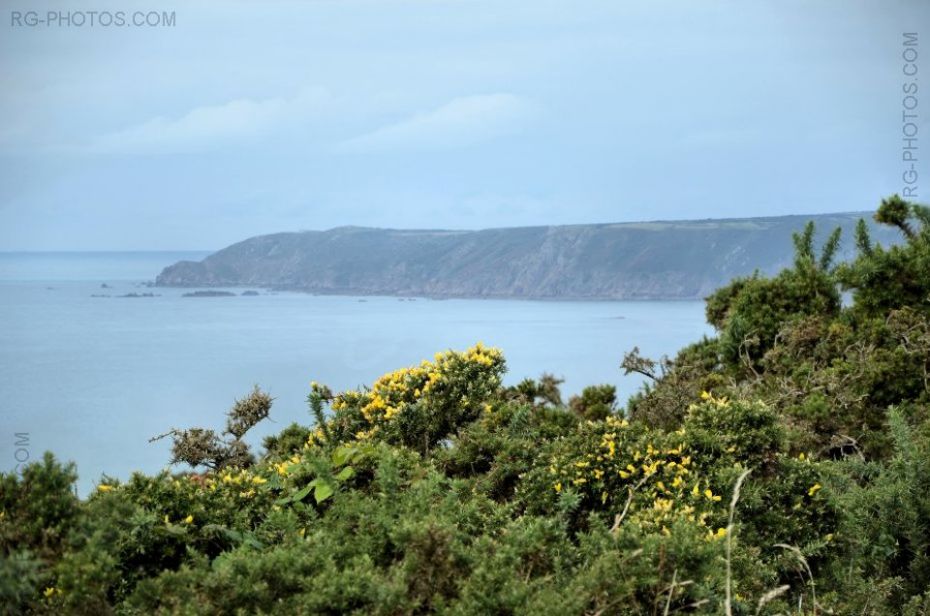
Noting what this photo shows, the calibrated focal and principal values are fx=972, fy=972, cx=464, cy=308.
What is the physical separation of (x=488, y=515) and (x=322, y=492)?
88cm

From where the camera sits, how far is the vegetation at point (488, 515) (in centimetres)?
378

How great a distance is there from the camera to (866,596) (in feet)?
15.1

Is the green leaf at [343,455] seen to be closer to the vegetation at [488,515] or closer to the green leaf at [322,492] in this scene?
the vegetation at [488,515]

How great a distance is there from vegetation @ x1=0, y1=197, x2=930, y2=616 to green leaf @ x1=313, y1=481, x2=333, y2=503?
12mm

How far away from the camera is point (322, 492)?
4980 millimetres

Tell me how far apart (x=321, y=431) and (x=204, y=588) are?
9.42 feet

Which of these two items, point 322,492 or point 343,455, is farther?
point 343,455

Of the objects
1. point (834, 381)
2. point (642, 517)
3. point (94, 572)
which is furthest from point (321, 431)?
point (834, 381)

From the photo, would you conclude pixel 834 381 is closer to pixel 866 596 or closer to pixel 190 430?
pixel 866 596

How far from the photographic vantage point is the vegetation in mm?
3777

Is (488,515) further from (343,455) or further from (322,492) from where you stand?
(343,455)

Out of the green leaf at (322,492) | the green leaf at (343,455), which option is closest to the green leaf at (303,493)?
the green leaf at (322,492)

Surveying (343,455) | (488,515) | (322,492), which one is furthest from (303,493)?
(488,515)

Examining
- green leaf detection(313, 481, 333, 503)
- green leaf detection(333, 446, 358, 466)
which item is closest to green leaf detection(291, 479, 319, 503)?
green leaf detection(313, 481, 333, 503)
